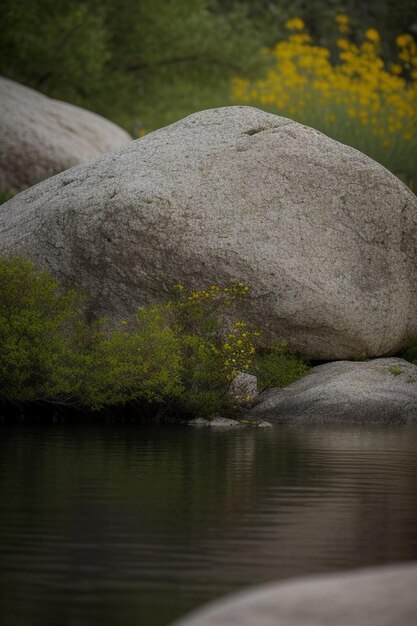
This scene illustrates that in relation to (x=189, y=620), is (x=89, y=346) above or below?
above

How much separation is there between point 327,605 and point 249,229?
14068 mm

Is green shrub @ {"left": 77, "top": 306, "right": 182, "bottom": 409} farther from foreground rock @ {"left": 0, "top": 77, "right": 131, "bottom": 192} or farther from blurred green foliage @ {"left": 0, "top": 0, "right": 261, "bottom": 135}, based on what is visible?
blurred green foliage @ {"left": 0, "top": 0, "right": 261, "bottom": 135}

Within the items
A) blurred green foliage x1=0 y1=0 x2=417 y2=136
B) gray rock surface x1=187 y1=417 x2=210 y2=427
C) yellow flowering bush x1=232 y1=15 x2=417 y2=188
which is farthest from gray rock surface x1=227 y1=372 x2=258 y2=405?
blurred green foliage x1=0 y1=0 x2=417 y2=136

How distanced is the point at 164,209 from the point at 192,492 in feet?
27.9

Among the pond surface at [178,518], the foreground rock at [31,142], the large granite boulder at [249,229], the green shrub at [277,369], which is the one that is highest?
the foreground rock at [31,142]

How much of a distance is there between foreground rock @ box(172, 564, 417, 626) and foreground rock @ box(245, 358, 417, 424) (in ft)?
39.8

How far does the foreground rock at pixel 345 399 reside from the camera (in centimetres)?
1695

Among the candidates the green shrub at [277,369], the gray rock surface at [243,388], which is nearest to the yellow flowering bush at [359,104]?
the green shrub at [277,369]

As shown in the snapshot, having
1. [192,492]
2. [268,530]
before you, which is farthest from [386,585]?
[192,492]

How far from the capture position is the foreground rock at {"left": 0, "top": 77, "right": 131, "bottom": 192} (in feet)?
86.8

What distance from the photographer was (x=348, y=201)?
19.2 metres

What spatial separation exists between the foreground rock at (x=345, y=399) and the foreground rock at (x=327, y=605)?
12.1 m

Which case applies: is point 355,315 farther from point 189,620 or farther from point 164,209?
point 189,620

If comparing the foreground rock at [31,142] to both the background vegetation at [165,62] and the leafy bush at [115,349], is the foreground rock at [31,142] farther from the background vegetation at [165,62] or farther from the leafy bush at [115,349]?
the leafy bush at [115,349]
